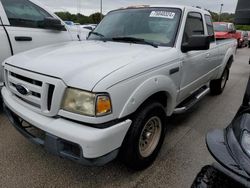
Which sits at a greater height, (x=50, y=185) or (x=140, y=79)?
(x=140, y=79)

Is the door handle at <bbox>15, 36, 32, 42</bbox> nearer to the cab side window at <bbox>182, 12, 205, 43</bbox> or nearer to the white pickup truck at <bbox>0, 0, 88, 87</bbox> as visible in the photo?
the white pickup truck at <bbox>0, 0, 88, 87</bbox>

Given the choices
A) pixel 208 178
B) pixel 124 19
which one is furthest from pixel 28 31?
pixel 208 178

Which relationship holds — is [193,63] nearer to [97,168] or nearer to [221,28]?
[97,168]

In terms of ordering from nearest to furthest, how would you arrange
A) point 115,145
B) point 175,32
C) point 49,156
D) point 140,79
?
point 115,145 → point 140,79 → point 49,156 → point 175,32

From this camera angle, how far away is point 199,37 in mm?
2980

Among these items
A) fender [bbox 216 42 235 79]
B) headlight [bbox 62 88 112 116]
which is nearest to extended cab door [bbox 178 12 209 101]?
fender [bbox 216 42 235 79]

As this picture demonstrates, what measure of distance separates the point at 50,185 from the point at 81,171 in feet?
1.20

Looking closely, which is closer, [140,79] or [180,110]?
[140,79]

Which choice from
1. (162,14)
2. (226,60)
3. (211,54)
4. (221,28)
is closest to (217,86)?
(226,60)

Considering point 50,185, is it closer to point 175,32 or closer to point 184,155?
point 184,155

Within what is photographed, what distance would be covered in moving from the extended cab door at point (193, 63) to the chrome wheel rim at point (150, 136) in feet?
2.23

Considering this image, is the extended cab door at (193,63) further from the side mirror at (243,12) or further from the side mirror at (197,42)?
the side mirror at (243,12)

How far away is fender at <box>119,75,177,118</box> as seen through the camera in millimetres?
2225

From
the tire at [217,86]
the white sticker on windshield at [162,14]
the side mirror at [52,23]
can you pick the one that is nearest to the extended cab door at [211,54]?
the tire at [217,86]
